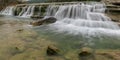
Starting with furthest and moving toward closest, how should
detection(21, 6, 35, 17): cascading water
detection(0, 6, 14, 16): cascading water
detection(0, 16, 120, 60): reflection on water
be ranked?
detection(0, 6, 14, 16): cascading water
detection(21, 6, 35, 17): cascading water
detection(0, 16, 120, 60): reflection on water

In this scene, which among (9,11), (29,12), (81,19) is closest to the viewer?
(81,19)

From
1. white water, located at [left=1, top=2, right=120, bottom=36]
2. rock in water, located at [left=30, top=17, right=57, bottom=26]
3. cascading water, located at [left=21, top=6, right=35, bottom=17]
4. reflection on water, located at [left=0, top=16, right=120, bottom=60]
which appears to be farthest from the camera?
cascading water, located at [left=21, top=6, right=35, bottom=17]

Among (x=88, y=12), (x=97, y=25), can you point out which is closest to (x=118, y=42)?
(x=97, y=25)

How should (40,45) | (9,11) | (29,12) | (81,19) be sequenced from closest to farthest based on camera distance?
(40,45)
(81,19)
(29,12)
(9,11)

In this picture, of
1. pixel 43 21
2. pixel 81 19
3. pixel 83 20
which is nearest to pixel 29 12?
pixel 43 21

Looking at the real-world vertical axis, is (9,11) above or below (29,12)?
below

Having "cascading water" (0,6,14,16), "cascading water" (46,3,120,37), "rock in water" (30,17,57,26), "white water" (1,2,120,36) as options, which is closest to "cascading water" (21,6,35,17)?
"white water" (1,2,120,36)

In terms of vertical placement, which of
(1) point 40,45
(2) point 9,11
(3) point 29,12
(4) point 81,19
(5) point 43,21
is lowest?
(2) point 9,11

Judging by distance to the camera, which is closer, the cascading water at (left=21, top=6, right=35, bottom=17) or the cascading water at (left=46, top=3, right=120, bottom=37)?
the cascading water at (left=46, top=3, right=120, bottom=37)

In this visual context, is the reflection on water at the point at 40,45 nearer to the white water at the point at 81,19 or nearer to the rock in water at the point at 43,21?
the white water at the point at 81,19

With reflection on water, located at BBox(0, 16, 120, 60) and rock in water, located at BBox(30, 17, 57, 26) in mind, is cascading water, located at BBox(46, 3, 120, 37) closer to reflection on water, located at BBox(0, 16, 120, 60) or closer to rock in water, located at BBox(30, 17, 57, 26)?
rock in water, located at BBox(30, 17, 57, 26)

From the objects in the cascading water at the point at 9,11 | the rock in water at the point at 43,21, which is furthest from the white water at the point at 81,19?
the cascading water at the point at 9,11

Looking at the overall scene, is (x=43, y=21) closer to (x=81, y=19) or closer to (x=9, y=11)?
(x=81, y=19)

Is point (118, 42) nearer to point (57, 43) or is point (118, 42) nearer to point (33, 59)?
point (57, 43)
